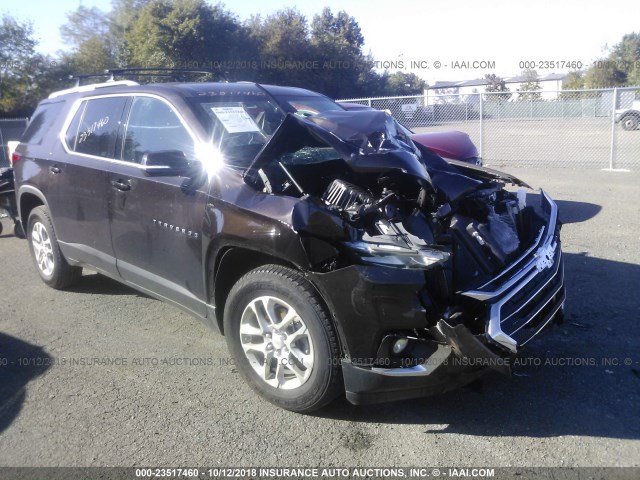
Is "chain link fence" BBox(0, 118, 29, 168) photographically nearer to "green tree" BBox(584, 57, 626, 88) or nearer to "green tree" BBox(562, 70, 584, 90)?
"green tree" BBox(584, 57, 626, 88)

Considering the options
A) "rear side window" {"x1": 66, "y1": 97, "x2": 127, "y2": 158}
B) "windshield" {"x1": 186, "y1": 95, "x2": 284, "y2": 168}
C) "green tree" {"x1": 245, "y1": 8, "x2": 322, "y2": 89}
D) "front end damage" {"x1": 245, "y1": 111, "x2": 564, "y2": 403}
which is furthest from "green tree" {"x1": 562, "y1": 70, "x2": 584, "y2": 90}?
"front end damage" {"x1": 245, "y1": 111, "x2": 564, "y2": 403}

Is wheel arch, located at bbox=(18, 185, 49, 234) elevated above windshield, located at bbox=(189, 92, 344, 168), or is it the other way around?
windshield, located at bbox=(189, 92, 344, 168)

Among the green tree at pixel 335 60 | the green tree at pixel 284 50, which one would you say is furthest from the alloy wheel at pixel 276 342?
the green tree at pixel 335 60

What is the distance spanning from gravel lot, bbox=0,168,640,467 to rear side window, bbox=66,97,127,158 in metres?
1.49

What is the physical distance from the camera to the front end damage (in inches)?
117

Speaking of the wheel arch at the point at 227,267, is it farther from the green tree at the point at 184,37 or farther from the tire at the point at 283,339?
the green tree at the point at 184,37

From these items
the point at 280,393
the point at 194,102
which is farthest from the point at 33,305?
the point at 280,393

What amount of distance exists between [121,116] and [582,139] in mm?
15581

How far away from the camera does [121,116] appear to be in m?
4.64

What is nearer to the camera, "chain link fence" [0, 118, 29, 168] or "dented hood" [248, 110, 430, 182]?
"dented hood" [248, 110, 430, 182]

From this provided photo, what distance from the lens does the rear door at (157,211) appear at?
3859 millimetres

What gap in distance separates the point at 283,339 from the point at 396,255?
871 mm

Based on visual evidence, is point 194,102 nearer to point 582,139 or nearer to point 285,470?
point 285,470

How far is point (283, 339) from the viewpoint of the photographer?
11.1ft
